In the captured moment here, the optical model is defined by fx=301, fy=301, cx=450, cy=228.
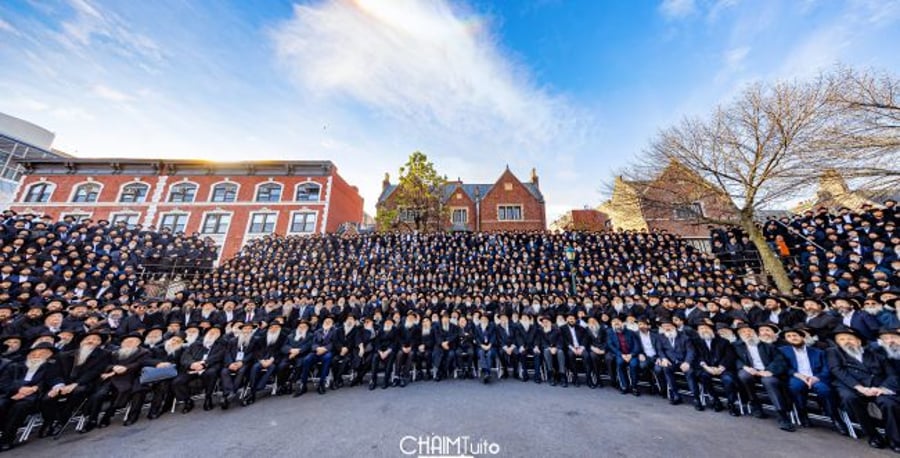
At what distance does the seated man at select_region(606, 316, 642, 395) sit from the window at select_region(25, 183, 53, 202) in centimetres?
4126

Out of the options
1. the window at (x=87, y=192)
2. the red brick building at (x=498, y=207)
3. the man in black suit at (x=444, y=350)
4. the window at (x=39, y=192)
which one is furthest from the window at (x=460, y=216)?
the window at (x=39, y=192)

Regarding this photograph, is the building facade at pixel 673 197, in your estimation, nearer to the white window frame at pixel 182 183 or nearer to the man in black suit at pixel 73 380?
the man in black suit at pixel 73 380

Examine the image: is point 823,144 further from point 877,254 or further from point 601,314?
point 601,314

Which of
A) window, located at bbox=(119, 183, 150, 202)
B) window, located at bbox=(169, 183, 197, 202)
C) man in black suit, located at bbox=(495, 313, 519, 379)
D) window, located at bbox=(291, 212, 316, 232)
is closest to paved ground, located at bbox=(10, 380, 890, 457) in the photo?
man in black suit, located at bbox=(495, 313, 519, 379)

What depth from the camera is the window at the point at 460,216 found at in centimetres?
2916

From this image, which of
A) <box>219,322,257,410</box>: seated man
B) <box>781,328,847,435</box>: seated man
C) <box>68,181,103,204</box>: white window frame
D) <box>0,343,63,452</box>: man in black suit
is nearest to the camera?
<box>0,343,63,452</box>: man in black suit

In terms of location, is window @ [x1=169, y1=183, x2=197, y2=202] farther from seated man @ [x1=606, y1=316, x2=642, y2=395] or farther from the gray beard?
seated man @ [x1=606, y1=316, x2=642, y2=395]

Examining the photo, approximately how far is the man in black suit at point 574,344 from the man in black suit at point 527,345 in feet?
2.46

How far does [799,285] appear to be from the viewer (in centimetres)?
1116

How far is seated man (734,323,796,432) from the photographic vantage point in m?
5.05

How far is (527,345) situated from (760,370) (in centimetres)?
460

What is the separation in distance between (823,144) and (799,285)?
5.31 metres

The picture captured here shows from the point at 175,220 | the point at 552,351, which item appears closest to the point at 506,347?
the point at 552,351

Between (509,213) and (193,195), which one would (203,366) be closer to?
(509,213)
